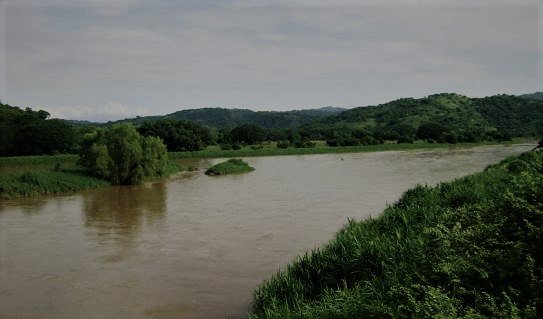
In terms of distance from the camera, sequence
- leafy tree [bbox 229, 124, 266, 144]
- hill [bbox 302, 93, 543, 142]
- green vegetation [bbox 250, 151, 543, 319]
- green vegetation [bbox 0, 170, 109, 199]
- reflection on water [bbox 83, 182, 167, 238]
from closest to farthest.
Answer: green vegetation [bbox 250, 151, 543, 319]
reflection on water [bbox 83, 182, 167, 238]
green vegetation [bbox 0, 170, 109, 199]
leafy tree [bbox 229, 124, 266, 144]
hill [bbox 302, 93, 543, 142]

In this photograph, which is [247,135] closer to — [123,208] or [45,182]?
[45,182]

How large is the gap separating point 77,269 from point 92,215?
8.92m

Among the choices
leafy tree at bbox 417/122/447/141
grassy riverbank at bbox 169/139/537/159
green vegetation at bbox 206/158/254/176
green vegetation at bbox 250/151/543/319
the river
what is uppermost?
leafy tree at bbox 417/122/447/141

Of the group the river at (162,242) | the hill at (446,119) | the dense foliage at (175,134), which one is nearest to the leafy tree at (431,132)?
the hill at (446,119)

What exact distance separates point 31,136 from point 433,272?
52235 mm

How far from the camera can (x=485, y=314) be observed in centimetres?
635

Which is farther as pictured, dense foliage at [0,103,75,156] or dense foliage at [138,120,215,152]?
dense foliage at [138,120,215,152]

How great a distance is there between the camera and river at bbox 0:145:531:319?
36.9ft

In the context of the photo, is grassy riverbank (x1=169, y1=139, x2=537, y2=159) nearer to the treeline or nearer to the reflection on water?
the treeline

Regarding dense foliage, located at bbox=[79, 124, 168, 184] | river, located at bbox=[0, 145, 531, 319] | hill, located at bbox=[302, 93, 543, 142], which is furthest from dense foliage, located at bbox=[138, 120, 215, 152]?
hill, located at bbox=[302, 93, 543, 142]

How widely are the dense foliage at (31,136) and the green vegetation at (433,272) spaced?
158ft

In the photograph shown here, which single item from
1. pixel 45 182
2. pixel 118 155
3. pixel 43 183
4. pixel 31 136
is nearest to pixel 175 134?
pixel 31 136

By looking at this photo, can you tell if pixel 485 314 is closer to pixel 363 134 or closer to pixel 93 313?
pixel 93 313

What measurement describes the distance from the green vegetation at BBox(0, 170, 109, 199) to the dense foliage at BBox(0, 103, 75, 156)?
23.3 meters
